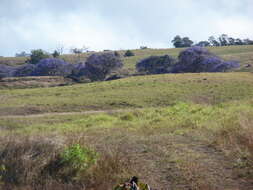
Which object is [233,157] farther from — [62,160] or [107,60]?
[107,60]

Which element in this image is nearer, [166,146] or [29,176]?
[29,176]

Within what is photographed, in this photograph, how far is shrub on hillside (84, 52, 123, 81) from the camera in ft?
176

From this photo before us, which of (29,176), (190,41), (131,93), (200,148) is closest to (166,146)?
(200,148)

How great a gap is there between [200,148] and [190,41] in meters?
106

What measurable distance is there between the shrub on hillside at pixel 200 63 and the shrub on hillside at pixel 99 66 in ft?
33.5

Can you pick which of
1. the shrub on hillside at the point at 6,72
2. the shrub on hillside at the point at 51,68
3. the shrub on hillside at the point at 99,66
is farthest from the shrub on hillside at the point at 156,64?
the shrub on hillside at the point at 6,72

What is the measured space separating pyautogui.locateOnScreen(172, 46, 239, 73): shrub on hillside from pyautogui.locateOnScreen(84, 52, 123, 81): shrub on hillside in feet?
33.5

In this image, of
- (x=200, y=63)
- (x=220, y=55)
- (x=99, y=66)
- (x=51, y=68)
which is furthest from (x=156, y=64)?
(x=220, y=55)

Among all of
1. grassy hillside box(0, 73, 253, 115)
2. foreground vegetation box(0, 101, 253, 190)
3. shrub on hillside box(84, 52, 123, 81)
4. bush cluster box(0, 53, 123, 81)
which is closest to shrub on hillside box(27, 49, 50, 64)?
bush cluster box(0, 53, 123, 81)

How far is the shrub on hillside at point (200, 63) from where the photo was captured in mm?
50750

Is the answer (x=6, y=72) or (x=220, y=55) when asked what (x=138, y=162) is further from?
(x=220, y=55)

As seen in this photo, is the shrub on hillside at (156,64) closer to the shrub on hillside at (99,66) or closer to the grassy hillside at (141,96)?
the shrub on hillside at (99,66)

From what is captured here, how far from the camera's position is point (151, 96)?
2477 cm

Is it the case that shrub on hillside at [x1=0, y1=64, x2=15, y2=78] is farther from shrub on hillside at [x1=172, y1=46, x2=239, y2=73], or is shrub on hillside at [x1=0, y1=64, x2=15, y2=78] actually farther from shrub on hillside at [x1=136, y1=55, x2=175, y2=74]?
shrub on hillside at [x1=172, y1=46, x2=239, y2=73]
